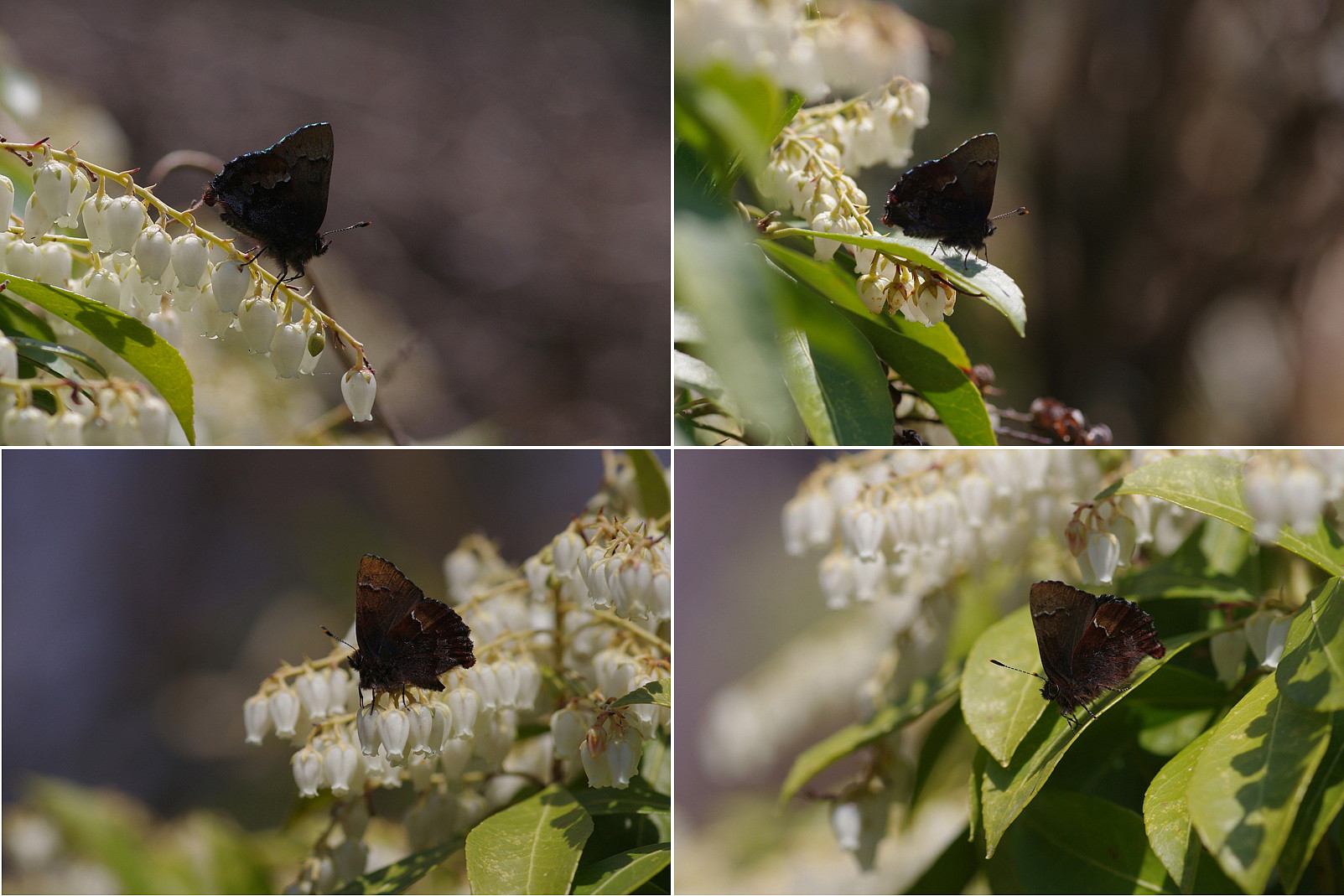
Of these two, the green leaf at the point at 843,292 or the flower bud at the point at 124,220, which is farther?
the green leaf at the point at 843,292

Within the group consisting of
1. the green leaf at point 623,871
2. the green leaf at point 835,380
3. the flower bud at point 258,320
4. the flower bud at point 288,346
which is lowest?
the green leaf at point 623,871

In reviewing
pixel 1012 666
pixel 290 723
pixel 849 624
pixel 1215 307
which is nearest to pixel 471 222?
pixel 849 624

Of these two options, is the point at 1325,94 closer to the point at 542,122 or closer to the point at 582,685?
the point at 542,122

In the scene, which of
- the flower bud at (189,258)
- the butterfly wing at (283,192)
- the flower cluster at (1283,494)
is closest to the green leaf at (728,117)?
the butterfly wing at (283,192)

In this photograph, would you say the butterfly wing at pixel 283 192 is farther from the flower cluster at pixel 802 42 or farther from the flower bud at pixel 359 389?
the flower cluster at pixel 802 42

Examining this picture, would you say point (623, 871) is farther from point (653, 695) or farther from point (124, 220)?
point (124, 220)

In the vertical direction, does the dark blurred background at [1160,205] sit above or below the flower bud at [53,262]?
above

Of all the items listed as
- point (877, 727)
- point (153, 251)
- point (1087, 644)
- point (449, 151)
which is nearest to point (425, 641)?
point (153, 251)
